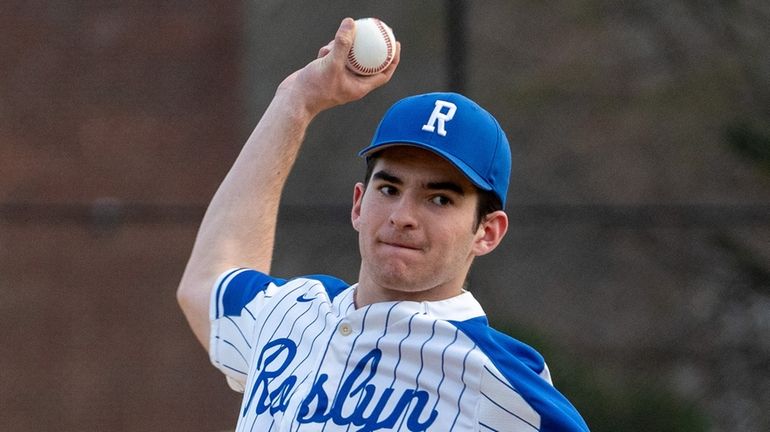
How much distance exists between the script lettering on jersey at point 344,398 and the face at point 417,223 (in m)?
0.17

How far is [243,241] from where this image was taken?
2.70 m

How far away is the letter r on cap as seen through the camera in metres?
2.20

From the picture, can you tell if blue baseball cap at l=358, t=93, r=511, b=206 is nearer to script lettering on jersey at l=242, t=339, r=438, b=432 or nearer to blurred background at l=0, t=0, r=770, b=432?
script lettering on jersey at l=242, t=339, r=438, b=432

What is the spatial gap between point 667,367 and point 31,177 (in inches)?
121

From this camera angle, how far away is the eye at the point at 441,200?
2205 mm

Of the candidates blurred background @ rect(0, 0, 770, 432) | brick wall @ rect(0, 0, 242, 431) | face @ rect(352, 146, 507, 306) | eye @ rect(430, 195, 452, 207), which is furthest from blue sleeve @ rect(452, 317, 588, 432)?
brick wall @ rect(0, 0, 242, 431)

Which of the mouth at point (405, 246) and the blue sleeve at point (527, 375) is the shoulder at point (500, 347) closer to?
the blue sleeve at point (527, 375)

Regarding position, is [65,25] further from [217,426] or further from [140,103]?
[217,426]

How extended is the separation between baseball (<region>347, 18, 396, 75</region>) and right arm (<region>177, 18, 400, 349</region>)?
11cm

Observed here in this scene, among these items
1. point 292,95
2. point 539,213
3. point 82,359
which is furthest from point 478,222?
point 82,359

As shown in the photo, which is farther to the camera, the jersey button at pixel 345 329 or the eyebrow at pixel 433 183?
the jersey button at pixel 345 329

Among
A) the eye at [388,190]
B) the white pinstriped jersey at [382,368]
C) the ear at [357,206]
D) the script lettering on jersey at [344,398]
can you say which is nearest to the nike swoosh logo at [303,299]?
the white pinstriped jersey at [382,368]

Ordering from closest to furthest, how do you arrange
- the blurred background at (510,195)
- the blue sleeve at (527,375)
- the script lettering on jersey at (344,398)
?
the blue sleeve at (527,375)
the script lettering on jersey at (344,398)
the blurred background at (510,195)

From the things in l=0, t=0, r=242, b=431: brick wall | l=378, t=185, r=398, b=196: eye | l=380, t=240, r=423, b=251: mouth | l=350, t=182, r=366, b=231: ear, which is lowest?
l=0, t=0, r=242, b=431: brick wall
